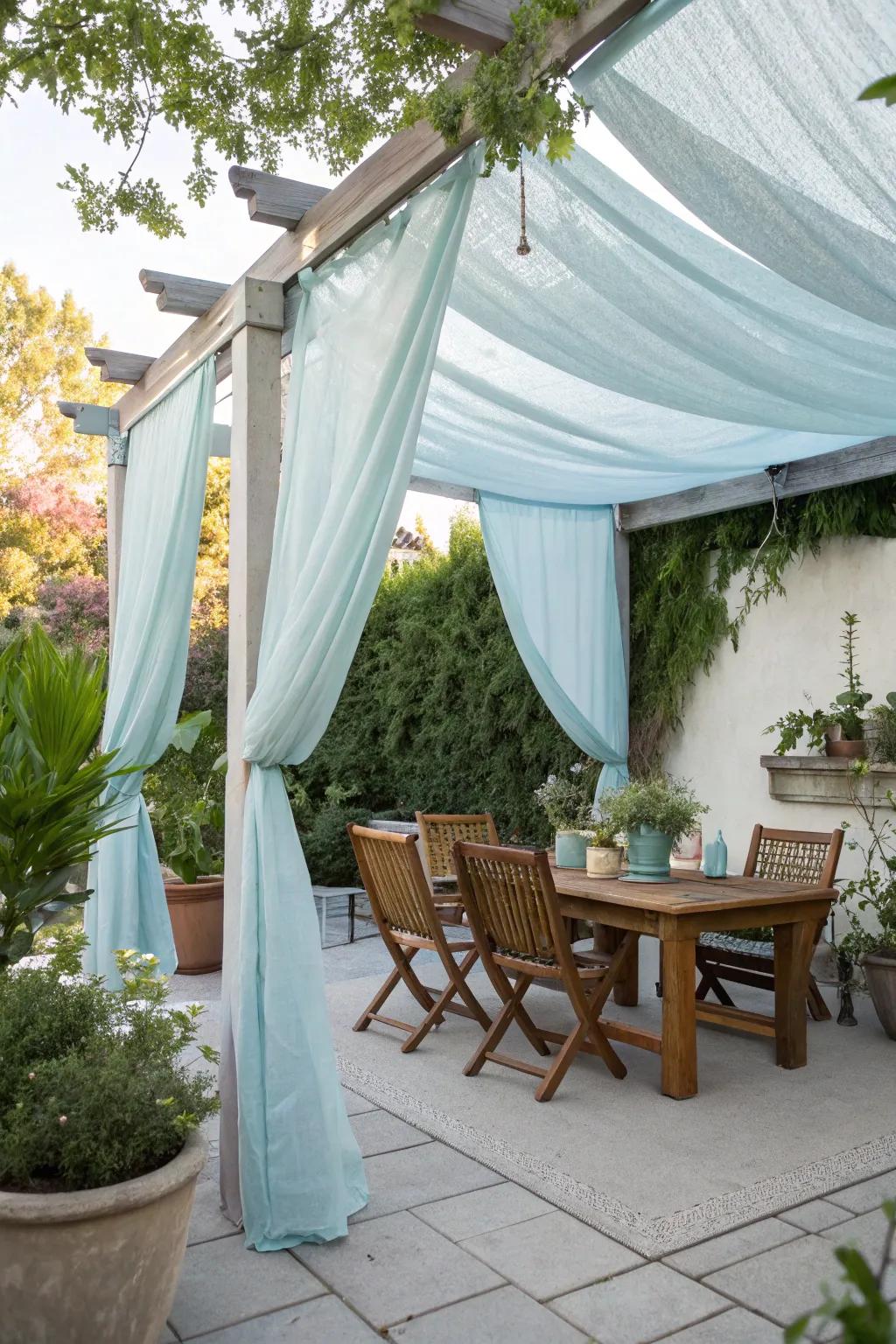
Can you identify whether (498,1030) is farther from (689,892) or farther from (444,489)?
(444,489)

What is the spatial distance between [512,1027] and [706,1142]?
1630mm

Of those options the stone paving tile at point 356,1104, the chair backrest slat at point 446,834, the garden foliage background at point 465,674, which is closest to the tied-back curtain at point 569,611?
the garden foliage background at point 465,674

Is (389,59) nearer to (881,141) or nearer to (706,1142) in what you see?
(881,141)

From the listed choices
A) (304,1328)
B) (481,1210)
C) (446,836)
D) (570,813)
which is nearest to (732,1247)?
(481,1210)

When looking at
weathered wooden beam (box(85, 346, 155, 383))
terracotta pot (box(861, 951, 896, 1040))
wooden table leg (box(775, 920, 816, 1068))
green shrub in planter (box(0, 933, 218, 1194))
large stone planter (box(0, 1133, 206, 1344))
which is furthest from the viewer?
weathered wooden beam (box(85, 346, 155, 383))

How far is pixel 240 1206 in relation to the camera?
310 centimetres

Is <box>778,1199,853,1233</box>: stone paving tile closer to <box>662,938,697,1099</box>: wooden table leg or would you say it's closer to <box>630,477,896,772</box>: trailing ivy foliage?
<box>662,938,697,1099</box>: wooden table leg

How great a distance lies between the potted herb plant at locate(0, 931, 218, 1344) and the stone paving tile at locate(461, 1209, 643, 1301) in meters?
0.87

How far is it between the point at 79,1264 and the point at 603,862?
316 cm

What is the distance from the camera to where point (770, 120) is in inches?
103

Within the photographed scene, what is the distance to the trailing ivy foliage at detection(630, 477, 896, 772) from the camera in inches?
243

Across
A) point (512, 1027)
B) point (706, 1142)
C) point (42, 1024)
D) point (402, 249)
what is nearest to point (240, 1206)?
point (42, 1024)

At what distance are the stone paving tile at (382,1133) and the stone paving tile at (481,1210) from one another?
0.45 meters

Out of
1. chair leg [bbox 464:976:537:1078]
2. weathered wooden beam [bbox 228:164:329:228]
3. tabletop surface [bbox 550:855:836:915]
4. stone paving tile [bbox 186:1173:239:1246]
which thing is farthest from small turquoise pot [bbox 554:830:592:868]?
weathered wooden beam [bbox 228:164:329:228]
